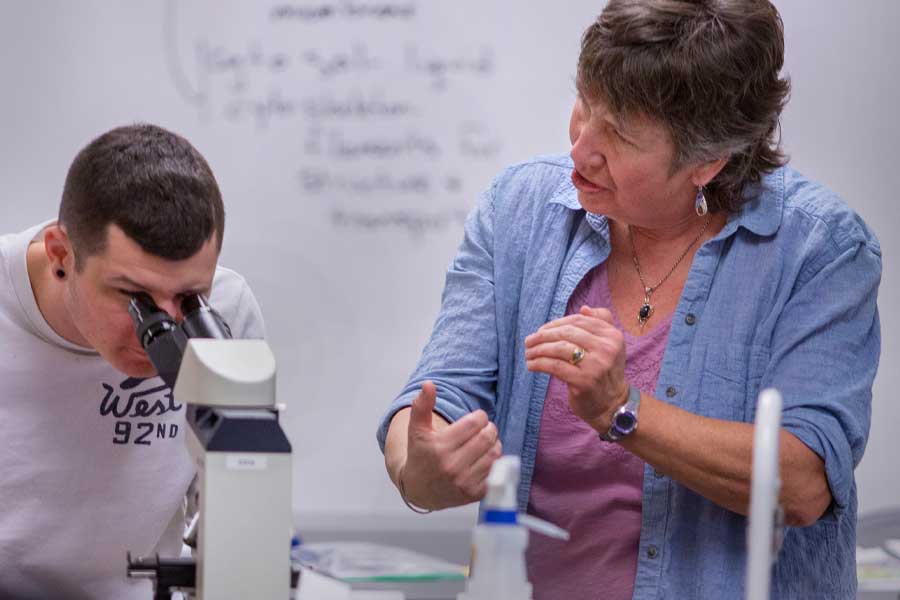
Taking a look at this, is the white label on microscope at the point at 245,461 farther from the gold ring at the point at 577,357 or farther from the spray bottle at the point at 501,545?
the gold ring at the point at 577,357

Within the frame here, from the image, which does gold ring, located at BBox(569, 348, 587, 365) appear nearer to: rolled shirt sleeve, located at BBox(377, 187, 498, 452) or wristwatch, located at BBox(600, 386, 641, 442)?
wristwatch, located at BBox(600, 386, 641, 442)

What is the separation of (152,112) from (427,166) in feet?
1.87

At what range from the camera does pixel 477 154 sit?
2.51 m

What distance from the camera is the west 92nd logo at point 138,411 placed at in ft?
5.60

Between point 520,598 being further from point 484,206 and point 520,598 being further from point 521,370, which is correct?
point 484,206

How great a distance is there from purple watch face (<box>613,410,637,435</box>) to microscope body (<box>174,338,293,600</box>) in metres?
0.43

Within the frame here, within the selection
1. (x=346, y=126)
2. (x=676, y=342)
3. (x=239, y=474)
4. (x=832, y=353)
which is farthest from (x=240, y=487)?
(x=346, y=126)

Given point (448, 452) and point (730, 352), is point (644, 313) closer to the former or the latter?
point (730, 352)

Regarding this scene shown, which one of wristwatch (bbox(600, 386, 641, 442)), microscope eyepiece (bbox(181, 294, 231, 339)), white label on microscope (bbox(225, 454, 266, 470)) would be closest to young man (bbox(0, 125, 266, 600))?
microscope eyepiece (bbox(181, 294, 231, 339))

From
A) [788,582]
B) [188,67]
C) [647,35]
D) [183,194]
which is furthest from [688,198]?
[188,67]

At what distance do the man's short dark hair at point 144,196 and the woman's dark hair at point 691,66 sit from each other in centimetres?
51

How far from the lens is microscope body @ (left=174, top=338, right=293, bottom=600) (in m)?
1.09

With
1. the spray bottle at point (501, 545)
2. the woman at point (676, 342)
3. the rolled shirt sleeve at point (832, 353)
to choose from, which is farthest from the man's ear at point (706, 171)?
the spray bottle at point (501, 545)

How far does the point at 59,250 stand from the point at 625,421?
30.5 inches
